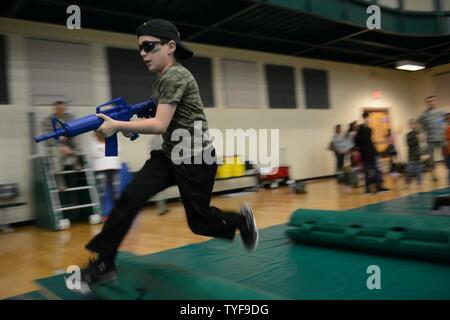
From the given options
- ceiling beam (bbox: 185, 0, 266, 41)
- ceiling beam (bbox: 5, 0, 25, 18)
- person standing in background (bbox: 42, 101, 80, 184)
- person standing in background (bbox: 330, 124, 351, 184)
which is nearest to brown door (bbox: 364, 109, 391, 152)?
person standing in background (bbox: 330, 124, 351, 184)

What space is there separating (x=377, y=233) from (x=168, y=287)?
5.96 ft

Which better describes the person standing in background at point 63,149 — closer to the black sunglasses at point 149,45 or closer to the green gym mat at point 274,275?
the green gym mat at point 274,275

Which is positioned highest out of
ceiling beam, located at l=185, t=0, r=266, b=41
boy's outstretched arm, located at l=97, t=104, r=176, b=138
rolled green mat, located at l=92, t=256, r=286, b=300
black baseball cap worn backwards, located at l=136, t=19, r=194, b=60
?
ceiling beam, located at l=185, t=0, r=266, b=41

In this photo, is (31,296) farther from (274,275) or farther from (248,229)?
(274,275)

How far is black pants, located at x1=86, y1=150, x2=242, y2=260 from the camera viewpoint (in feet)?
6.94

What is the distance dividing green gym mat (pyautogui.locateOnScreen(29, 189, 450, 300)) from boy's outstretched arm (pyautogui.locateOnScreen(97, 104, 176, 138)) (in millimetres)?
811

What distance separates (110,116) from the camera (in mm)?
2248

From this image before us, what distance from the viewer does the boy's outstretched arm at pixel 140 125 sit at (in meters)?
1.99

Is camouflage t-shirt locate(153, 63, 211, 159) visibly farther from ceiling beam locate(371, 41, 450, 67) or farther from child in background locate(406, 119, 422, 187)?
ceiling beam locate(371, 41, 450, 67)

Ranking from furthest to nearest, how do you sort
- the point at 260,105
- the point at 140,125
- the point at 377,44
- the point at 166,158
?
the point at 377,44 → the point at 260,105 → the point at 166,158 → the point at 140,125

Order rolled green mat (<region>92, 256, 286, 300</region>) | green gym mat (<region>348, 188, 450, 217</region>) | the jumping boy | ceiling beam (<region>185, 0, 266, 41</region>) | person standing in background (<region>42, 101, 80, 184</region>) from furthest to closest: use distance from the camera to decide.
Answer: ceiling beam (<region>185, 0, 266, 41</region>) → person standing in background (<region>42, 101, 80, 184</region>) → green gym mat (<region>348, 188, 450, 217</region>) → the jumping boy → rolled green mat (<region>92, 256, 286, 300</region>)

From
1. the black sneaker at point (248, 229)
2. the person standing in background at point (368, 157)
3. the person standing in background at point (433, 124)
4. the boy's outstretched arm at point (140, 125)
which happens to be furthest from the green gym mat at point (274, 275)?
the person standing in background at point (433, 124)

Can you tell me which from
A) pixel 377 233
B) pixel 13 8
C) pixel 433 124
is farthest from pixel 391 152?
pixel 13 8

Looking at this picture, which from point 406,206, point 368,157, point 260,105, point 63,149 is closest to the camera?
point 406,206
